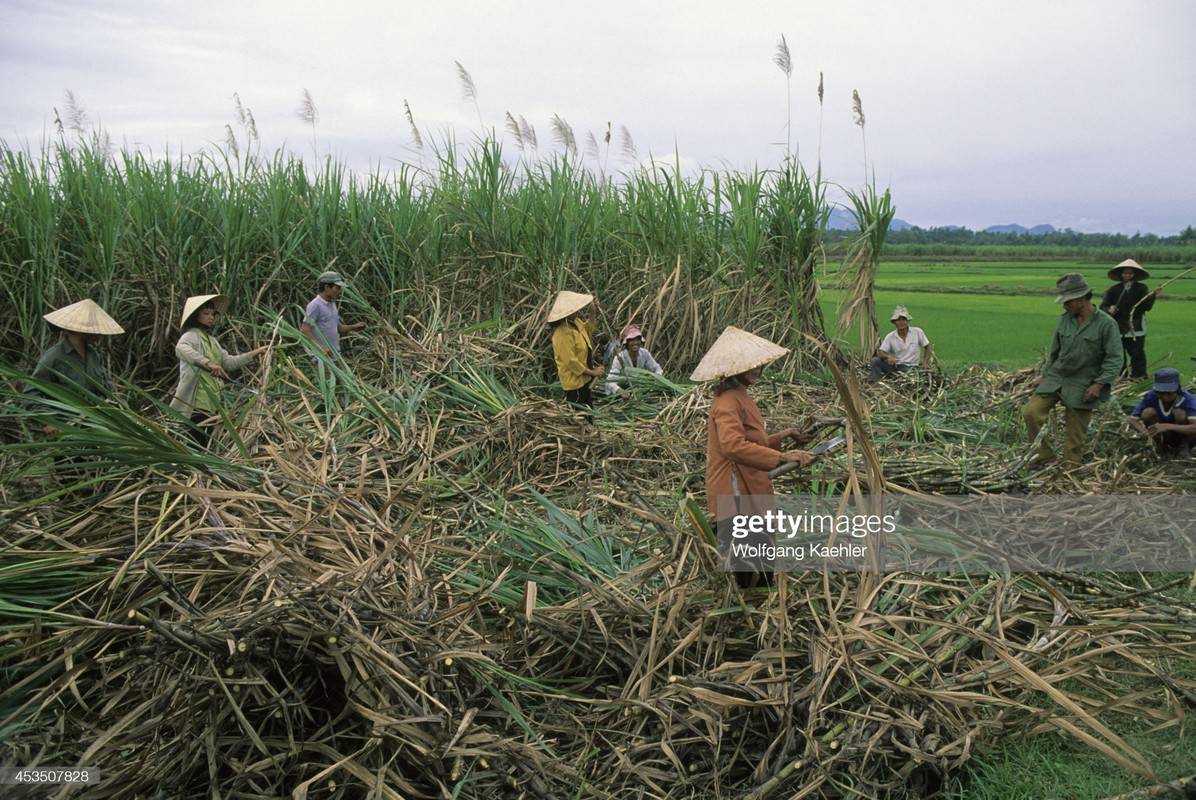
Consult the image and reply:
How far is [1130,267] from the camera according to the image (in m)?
6.54

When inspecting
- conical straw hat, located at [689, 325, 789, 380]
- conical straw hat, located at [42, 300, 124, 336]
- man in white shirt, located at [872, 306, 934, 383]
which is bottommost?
man in white shirt, located at [872, 306, 934, 383]

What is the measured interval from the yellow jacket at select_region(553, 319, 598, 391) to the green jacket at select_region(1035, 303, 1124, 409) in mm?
2880

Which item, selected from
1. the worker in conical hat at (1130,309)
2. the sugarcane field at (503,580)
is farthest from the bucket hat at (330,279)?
the worker in conical hat at (1130,309)

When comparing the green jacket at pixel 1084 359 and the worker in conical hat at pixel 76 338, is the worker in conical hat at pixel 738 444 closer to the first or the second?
the green jacket at pixel 1084 359

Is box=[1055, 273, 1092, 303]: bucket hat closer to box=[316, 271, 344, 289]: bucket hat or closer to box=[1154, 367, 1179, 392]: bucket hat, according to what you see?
box=[1154, 367, 1179, 392]: bucket hat

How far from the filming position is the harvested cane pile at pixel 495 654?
224 centimetres

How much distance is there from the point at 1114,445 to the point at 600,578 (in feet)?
12.1

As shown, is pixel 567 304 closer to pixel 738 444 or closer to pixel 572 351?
pixel 572 351

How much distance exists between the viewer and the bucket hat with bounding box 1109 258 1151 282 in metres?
6.52

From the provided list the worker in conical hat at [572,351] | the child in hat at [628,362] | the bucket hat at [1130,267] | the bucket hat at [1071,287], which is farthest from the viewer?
the bucket hat at [1130,267]

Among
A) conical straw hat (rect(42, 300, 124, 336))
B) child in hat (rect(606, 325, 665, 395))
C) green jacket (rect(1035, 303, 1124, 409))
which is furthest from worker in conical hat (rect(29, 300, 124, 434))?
green jacket (rect(1035, 303, 1124, 409))

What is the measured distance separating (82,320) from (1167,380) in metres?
5.95

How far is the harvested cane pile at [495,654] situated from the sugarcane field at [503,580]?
15 mm

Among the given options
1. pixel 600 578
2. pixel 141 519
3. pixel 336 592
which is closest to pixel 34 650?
pixel 141 519
